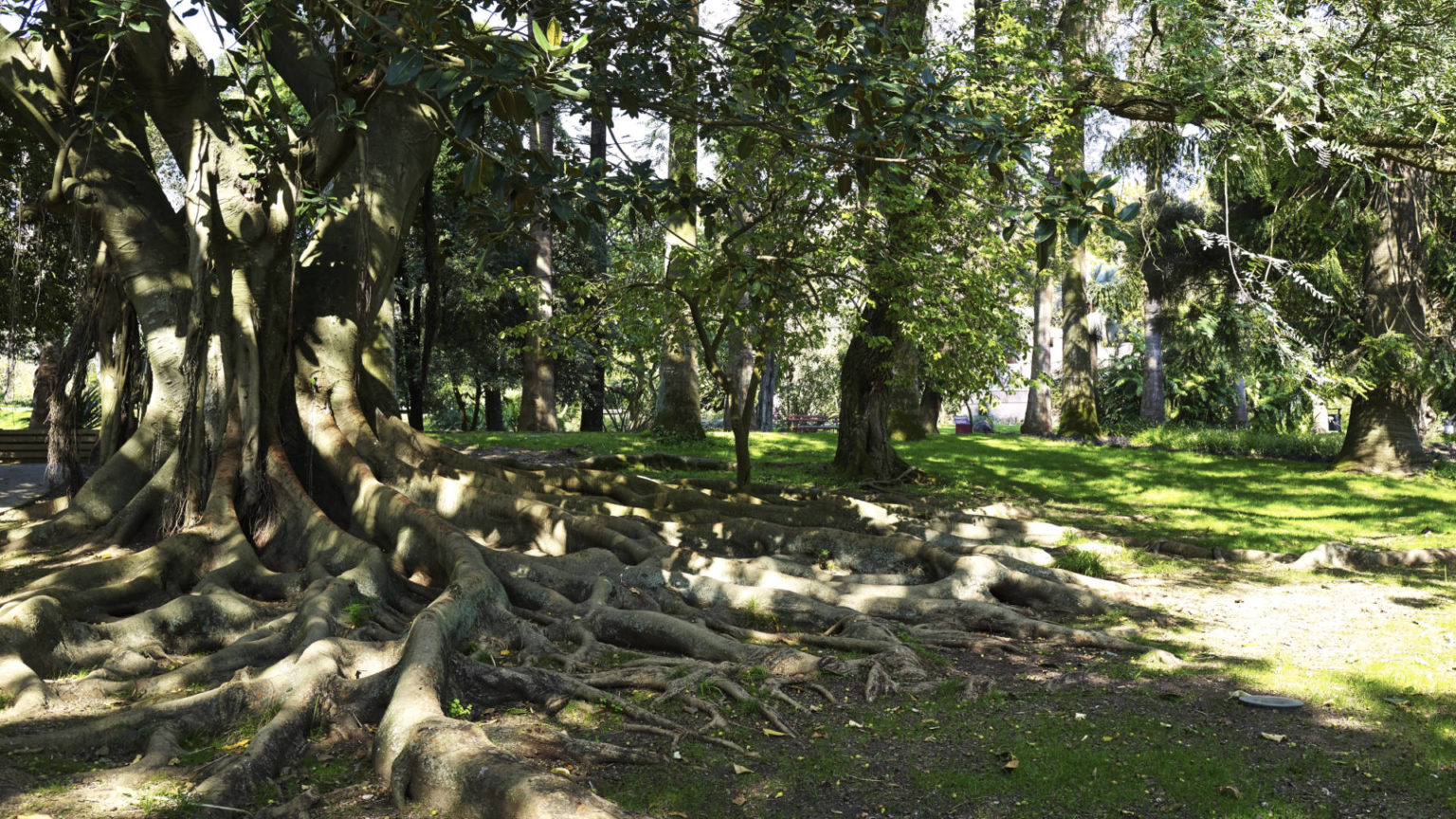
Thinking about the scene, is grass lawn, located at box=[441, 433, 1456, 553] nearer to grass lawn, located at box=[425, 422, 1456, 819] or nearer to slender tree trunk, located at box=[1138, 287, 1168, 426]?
grass lawn, located at box=[425, 422, 1456, 819]

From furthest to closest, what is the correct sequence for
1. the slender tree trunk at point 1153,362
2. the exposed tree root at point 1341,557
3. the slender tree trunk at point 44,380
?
1. the slender tree trunk at point 1153,362
2. the slender tree trunk at point 44,380
3. the exposed tree root at point 1341,557

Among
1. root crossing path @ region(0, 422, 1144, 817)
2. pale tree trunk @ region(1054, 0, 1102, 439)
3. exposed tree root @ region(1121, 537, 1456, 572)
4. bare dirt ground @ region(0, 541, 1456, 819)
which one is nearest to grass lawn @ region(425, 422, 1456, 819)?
bare dirt ground @ region(0, 541, 1456, 819)

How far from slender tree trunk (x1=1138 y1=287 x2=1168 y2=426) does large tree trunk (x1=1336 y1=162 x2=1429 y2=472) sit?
8.86 meters

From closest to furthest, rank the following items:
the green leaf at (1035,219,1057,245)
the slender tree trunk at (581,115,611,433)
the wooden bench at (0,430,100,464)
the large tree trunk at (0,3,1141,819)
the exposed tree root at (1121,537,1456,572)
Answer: the large tree trunk at (0,3,1141,819) → the green leaf at (1035,219,1057,245) → the exposed tree root at (1121,537,1456,572) → the wooden bench at (0,430,100,464) → the slender tree trunk at (581,115,611,433)

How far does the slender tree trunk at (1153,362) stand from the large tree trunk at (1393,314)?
29.1 feet

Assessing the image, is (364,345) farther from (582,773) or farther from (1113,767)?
(1113,767)

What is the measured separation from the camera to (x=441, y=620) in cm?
507

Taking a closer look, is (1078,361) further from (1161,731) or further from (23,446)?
(23,446)

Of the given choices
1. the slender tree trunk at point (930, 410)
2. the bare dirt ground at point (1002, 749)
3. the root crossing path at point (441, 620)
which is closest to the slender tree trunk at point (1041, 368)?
the slender tree trunk at point (930, 410)

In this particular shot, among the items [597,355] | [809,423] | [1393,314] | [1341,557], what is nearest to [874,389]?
[1341,557]

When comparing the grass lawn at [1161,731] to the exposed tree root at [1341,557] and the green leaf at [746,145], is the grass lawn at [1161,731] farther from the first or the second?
the green leaf at [746,145]

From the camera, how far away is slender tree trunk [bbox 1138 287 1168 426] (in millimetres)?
25109

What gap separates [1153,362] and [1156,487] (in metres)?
12.0

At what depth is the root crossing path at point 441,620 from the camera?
3932 millimetres
